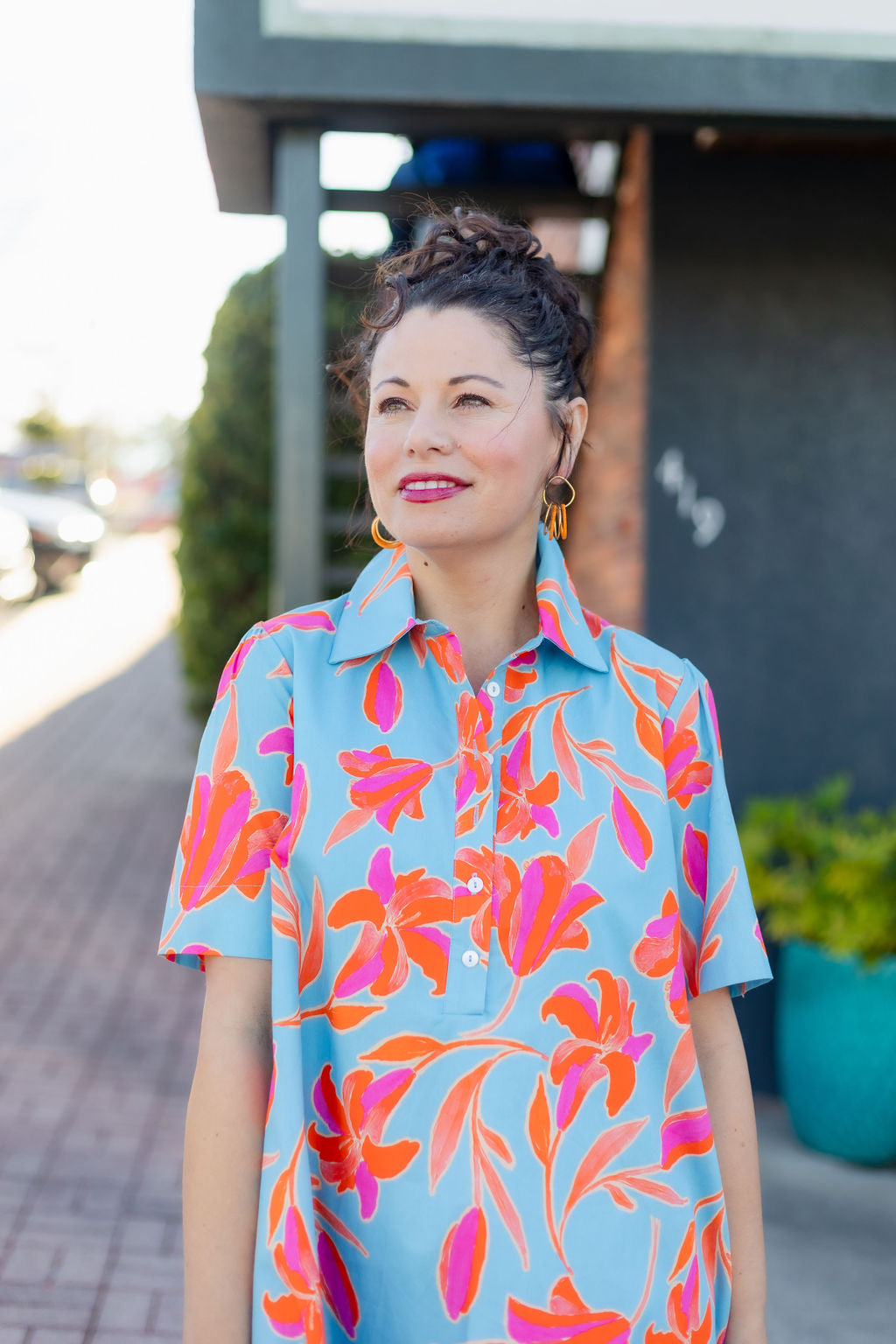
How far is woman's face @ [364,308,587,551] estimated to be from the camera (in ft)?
4.58

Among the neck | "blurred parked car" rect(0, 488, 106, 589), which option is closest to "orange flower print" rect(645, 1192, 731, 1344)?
the neck

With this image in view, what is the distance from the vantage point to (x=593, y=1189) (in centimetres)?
130

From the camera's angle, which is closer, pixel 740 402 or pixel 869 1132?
pixel 869 1132

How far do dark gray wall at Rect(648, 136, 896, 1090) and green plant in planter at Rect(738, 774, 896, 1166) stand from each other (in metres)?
0.29

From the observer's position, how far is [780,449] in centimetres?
404

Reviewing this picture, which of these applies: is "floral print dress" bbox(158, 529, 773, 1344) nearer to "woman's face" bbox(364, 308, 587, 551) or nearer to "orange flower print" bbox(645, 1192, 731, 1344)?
"orange flower print" bbox(645, 1192, 731, 1344)

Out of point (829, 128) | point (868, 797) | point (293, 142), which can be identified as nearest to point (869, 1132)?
point (868, 797)

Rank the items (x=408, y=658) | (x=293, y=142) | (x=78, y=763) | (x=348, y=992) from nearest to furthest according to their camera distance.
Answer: (x=348, y=992), (x=408, y=658), (x=293, y=142), (x=78, y=763)

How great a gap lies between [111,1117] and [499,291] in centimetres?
342

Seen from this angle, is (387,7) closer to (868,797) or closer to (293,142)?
(293,142)

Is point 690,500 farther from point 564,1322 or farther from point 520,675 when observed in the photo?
point 564,1322

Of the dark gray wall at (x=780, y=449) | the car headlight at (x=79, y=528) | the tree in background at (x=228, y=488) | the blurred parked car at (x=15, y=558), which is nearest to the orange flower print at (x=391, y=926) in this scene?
the dark gray wall at (x=780, y=449)

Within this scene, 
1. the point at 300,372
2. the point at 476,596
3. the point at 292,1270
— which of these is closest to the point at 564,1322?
the point at 292,1270

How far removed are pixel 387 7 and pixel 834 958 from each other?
9.24 ft
